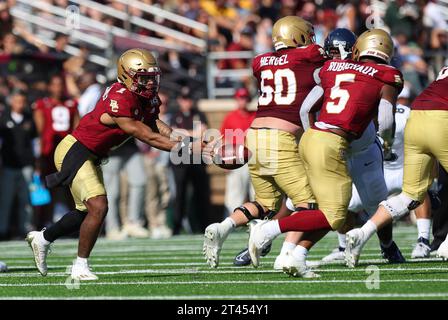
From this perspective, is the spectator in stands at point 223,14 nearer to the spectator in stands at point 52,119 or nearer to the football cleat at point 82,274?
the spectator in stands at point 52,119

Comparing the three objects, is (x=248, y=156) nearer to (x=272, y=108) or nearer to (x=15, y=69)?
(x=272, y=108)

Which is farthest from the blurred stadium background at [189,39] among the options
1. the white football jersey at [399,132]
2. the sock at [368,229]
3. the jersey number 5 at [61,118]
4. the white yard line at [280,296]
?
the white yard line at [280,296]

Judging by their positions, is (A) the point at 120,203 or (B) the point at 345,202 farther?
(A) the point at 120,203

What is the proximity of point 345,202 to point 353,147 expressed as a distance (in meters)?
0.59

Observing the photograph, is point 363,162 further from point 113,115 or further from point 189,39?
point 189,39

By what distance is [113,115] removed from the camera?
282 inches

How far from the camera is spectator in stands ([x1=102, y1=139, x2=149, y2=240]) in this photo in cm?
1286

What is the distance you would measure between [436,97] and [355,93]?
94 cm

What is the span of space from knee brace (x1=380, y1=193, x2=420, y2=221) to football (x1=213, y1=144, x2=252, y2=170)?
0.98 metres

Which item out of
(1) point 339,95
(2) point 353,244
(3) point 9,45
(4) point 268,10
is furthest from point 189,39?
(2) point 353,244

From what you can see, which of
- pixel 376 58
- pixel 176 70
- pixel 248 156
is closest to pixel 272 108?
pixel 248 156

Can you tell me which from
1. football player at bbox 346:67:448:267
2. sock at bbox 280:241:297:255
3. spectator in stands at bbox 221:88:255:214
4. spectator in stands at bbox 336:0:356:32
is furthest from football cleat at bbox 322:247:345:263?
spectator in stands at bbox 336:0:356:32

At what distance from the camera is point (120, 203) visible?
13625 mm

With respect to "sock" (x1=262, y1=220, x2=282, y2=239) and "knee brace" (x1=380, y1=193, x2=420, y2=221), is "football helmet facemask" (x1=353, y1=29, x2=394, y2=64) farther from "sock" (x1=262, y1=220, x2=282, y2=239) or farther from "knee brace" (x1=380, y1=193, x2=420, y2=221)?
"sock" (x1=262, y1=220, x2=282, y2=239)
